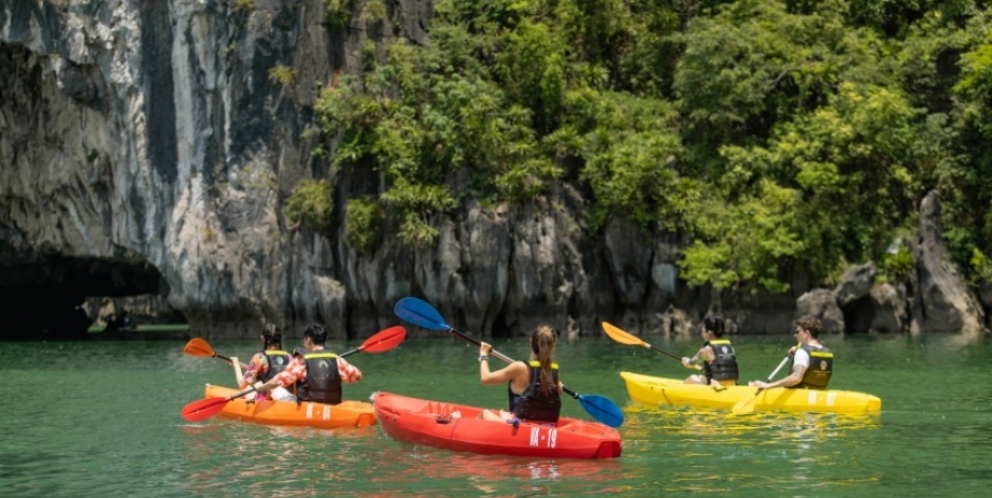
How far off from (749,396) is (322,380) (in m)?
5.54

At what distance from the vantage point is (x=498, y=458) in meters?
15.7

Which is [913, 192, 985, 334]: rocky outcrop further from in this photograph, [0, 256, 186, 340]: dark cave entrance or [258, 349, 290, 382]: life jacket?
[0, 256, 186, 340]: dark cave entrance

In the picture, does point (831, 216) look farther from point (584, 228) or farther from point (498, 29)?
point (498, 29)

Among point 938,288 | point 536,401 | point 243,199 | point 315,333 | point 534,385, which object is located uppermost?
point 243,199

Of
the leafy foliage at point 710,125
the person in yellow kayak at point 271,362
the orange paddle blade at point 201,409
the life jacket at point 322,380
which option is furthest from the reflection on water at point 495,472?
the leafy foliage at point 710,125

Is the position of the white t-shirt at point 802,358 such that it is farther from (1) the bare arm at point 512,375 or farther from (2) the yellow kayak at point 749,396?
(1) the bare arm at point 512,375

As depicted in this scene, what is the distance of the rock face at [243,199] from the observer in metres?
42.5

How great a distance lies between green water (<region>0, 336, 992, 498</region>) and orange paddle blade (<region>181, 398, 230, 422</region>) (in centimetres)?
25

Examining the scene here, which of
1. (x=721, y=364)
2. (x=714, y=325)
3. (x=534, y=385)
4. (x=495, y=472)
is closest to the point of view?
(x=495, y=472)

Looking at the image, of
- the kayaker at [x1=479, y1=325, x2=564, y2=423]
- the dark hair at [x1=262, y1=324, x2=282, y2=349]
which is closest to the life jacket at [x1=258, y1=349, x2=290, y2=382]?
the dark hair at [x1=262, y1=324, x2=282, y2=349]

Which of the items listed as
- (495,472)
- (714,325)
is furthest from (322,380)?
(714,325)

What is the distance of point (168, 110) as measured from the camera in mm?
46281

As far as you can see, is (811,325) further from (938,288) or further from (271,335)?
(938,288)

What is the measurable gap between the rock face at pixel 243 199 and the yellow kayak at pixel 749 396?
61.1 feet
